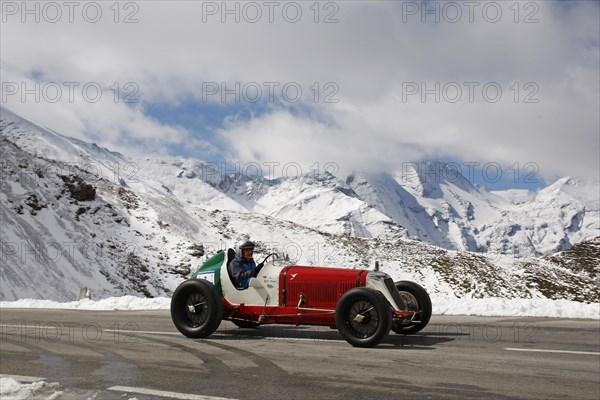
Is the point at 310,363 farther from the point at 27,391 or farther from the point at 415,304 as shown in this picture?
the point at 27,391

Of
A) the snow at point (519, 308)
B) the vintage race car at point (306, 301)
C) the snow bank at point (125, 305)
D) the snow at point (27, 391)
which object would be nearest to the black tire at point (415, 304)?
the vintage race car at point (306, 301)

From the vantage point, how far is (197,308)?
9281 mm

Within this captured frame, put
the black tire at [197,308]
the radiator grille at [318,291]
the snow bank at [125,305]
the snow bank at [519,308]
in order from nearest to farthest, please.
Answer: the radiator grille at [318,291]
the black tire at [197,308]
the snow bank at [519,308]
the snow bank at [125,305]

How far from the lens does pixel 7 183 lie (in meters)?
41.6

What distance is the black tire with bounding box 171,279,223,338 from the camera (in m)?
8.93

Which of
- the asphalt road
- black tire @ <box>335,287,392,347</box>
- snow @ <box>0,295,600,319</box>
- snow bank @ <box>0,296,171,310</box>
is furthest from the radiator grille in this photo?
snow bank @ <box>0,296,171,310</box>

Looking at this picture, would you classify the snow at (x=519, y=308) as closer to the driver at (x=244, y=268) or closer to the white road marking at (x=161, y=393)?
the driver at (x=244, y=268)

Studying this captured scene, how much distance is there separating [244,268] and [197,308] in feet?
3.53

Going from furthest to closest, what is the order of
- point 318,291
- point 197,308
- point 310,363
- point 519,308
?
point 519,308
point 197,308
point 318,291
point 310,363

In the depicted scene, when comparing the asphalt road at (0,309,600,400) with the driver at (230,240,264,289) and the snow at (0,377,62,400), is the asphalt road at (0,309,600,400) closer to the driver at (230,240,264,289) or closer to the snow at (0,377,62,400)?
the snow at (0,377,62,400)

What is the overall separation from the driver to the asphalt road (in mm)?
952

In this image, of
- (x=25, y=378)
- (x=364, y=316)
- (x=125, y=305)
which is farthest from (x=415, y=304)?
(x=125, y=305)

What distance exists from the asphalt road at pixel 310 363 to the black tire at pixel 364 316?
20cm

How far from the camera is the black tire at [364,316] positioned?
7.39 metres
